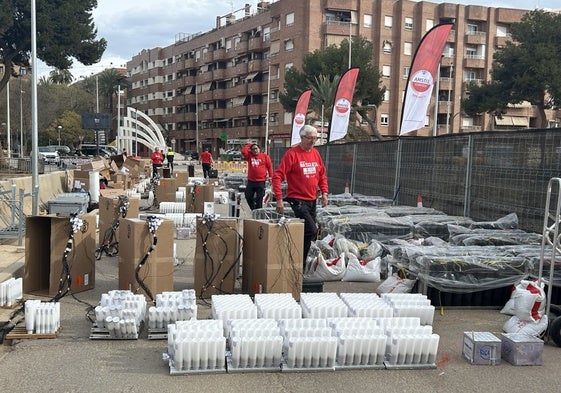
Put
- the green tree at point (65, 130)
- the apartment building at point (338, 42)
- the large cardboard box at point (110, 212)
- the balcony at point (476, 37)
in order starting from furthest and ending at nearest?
the green tree at point (65, 130)
the balcony at point (476, 37)
the apartment building at point (338, 42)
the large cardboard box at point (110, 212)

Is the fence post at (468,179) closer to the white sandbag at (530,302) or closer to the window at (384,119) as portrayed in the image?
the white sandbag at (530,302)

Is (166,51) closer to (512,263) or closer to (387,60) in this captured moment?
(387,60)

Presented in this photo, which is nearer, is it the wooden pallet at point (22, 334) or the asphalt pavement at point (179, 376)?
the asphalt pavement at point (179, 376)

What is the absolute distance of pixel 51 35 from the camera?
115 ft

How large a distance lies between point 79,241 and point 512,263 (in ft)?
17.1

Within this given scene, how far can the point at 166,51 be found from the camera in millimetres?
101000

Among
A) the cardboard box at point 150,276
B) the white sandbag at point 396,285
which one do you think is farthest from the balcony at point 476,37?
the cardboard box at point 150,276

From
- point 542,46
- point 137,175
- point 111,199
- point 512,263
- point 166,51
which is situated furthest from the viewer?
point 166,51

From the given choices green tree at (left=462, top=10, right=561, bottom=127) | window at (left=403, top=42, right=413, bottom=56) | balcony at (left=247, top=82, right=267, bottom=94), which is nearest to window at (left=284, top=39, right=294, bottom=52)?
balcony at (left=247, top=82, right=267, bottom=94)

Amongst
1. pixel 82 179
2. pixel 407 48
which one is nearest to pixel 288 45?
pixel 407 48

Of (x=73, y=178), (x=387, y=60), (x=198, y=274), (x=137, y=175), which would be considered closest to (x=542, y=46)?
(x=387, y=60)

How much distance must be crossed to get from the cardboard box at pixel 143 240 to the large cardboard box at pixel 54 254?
1.96 ft

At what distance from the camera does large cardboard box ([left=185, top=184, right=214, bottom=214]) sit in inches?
612

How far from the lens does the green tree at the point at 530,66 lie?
157 ft
